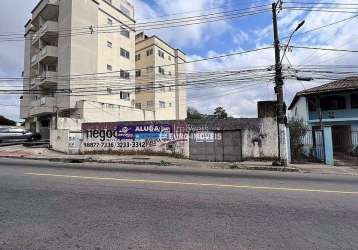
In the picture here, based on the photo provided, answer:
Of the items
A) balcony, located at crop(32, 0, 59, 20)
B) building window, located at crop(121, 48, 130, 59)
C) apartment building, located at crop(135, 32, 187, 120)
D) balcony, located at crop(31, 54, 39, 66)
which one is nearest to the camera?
balcony, located at crop(32, 0, 59, 20)

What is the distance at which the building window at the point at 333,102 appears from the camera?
99.9ft

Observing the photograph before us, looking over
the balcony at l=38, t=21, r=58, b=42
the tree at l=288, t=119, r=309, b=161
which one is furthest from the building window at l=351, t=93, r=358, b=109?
the balcony at l=38, t=21, r=58, b=42

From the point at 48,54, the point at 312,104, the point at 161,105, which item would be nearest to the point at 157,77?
the point at 161,105

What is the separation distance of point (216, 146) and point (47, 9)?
29.4m

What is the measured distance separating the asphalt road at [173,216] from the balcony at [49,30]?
32069mm

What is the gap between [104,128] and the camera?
23984mm

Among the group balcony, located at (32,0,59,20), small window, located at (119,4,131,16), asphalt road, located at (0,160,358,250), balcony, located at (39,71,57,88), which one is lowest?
asphalt road, located at (0,160,358,250)

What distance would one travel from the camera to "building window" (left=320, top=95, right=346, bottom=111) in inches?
1198

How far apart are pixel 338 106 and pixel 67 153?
78.3 ft

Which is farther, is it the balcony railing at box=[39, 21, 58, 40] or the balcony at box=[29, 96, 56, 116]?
the balcony railing at box=[39, 21, 58, 40]

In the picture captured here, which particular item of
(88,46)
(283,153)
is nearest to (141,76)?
(88,46)

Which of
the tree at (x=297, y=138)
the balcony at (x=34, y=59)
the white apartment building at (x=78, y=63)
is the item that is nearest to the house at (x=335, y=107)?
the tree at (x=297, y=138)

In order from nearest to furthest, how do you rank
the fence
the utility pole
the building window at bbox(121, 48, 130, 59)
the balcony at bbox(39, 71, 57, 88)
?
the utility pole, the fence, the balcony at bbox(39, 71, 57, 88), the building window at bbox(121, 48, 130, 59)

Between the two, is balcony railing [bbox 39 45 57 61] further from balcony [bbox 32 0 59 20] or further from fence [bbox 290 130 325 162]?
fence [bbox 290 130 325 162]
